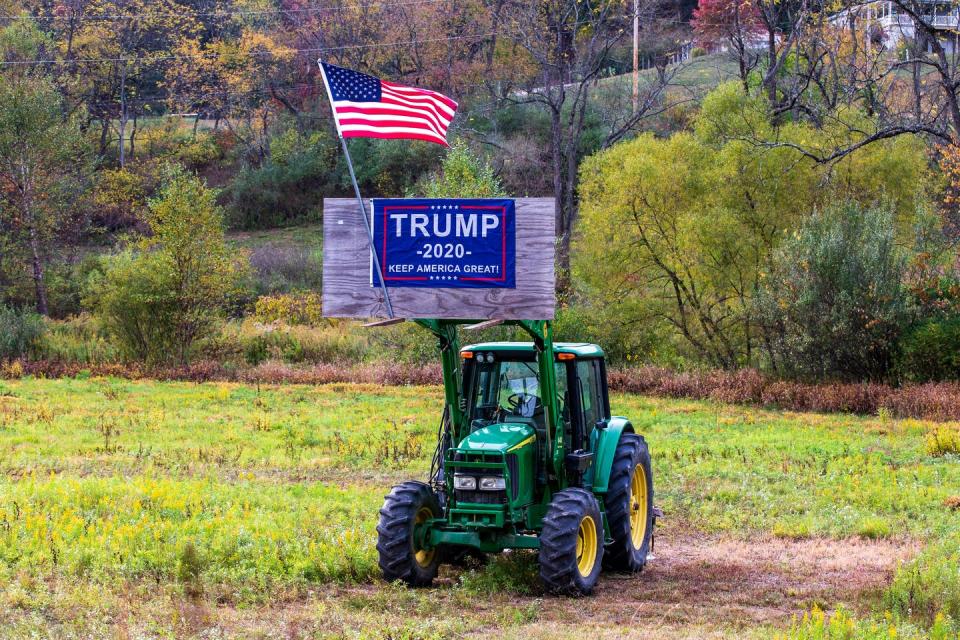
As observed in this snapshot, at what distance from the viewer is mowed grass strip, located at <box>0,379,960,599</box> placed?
9.76 meters

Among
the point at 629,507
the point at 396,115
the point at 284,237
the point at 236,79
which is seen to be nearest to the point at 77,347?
the point at 284,237

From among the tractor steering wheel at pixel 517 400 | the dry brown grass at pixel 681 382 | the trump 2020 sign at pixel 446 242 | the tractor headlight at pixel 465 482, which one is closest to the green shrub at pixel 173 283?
the dry brown grass at pixel 681 382

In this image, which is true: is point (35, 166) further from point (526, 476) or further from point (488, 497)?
point (488, 497)

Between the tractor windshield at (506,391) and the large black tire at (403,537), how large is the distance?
113cm

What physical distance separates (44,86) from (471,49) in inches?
1166

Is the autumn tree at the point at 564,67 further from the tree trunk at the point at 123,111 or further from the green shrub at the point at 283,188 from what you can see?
the tree trunk at the point at 123,111

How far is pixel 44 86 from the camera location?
43.2 metres

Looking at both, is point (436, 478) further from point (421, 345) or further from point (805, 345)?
point (421, 345)

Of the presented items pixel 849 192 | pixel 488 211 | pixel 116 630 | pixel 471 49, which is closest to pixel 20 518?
pixel 116 630

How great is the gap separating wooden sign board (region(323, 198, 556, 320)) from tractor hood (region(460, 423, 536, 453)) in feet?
3.53

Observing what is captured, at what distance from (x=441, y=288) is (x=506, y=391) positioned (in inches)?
61.4

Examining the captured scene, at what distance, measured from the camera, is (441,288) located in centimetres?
920

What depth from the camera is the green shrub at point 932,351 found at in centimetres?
2594

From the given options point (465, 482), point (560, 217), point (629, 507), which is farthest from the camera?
point (560, 217)
